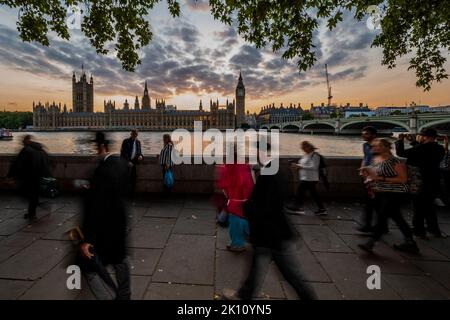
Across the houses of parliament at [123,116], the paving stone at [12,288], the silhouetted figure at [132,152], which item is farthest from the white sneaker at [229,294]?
→ the houses of parliament at [123,116]

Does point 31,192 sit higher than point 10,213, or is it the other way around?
point 31,192

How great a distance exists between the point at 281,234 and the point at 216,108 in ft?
462

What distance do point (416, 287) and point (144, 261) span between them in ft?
10.5

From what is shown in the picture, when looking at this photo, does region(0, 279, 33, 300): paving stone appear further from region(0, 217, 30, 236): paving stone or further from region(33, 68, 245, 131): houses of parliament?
region(33, 68, 245, 131): houses of parliament

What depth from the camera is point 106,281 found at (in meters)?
2.20

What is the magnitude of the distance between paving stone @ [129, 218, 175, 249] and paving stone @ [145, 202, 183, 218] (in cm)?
24

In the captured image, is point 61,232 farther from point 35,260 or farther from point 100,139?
point 100,139

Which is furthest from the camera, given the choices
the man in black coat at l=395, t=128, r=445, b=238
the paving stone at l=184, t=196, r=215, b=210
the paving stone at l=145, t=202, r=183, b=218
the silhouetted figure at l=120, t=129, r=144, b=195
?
the silhouetted figure at l=120, t=129, r=144, b=195

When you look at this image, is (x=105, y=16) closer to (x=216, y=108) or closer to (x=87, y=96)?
(x=216, y=108)

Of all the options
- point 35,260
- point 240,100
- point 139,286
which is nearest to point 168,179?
point 35,260

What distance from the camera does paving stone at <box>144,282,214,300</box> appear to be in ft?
8.87

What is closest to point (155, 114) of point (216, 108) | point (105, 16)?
point (216, 108)

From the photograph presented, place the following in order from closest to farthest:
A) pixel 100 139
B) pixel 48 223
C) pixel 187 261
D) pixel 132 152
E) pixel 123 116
A: 1. pixel 100 139
2. pixel 187 261
3. pixel 48 223
4. pixel 132 152
5. pixel 123 116

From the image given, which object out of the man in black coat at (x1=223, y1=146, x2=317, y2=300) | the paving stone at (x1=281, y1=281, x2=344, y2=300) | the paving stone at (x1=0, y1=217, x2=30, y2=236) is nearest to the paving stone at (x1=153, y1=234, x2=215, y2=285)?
the paving stone at (x1=281, y1=281, x2=344, y2=300)
